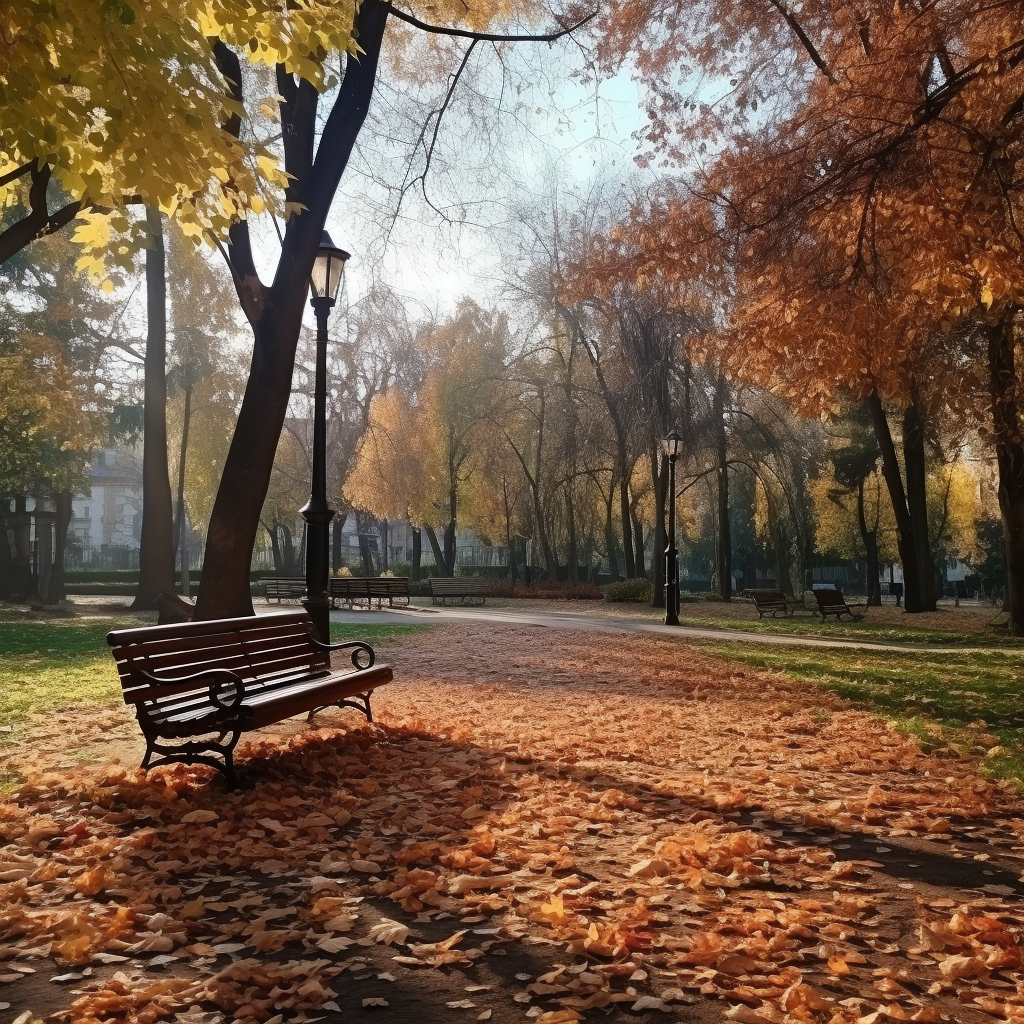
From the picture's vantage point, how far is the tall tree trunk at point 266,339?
10352 mm

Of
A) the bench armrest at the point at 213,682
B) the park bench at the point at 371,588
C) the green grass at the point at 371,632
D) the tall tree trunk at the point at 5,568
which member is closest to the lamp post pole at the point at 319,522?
the bench armrest at the point at 213,682

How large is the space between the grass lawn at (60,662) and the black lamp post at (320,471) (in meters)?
2.52

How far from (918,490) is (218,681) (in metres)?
22.9

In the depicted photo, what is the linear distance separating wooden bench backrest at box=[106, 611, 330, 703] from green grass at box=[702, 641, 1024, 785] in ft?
16.4

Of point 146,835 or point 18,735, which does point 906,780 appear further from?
point 18,735

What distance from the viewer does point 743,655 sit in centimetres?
1423

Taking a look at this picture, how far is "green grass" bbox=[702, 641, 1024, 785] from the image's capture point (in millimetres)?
7684

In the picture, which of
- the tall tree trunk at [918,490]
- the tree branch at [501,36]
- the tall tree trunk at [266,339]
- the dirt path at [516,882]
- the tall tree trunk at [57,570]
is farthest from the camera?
the tall tree trunk at [57,570]

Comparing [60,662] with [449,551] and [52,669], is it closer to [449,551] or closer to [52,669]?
[52,669]

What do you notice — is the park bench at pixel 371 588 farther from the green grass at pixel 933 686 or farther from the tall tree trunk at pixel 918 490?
the tall tree trunk at pixel 918 490

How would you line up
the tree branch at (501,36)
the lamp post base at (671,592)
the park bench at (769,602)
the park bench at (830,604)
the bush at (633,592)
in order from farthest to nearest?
1. the bush at (633,592)
2. the park bench at (769,602)
3. the park bench at (830,604)
4. the lamp post base at (671,592)
5. the tree branch at (501,36)

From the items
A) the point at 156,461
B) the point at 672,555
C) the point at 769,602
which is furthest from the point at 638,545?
the point at 156,461

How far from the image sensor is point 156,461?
22.4 metres

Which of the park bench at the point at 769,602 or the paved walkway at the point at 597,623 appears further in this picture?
the park bench at the point at 769,602
